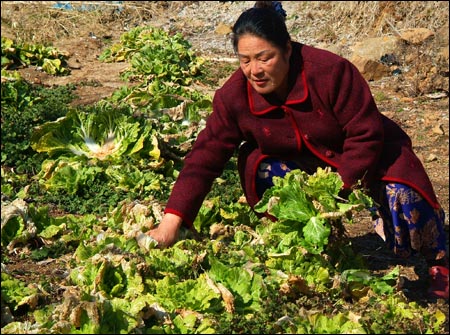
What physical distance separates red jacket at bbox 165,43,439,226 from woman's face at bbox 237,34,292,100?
12 centimetres

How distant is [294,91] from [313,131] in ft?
0.73

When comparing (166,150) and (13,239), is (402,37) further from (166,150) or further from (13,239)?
(13,239)

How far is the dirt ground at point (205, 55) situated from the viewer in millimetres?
4793

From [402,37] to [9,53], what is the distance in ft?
15.4

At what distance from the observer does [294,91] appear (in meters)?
3.96

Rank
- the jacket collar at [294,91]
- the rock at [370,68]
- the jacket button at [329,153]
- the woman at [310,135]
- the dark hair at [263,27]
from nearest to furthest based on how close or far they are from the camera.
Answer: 1. the dark hair at [263,27]
2. the woman at [310,135]
3. the jacket collar at [294,91]
4. the jacket button at [329,153]
5. the rock at [370,68]

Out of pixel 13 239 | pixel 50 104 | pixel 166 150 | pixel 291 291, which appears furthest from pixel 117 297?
pixel 50 104

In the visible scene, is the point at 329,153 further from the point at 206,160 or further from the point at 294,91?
the point at 206,160

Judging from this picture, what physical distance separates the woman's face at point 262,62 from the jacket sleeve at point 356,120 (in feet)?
0.81

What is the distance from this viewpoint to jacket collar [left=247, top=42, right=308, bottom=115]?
12.9 feet

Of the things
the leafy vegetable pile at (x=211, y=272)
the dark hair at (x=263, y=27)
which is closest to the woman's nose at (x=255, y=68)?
the dark hair at (x=263, y=27)

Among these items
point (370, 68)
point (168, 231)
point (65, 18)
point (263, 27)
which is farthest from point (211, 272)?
point (65, 18)

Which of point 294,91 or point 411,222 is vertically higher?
point 294,91

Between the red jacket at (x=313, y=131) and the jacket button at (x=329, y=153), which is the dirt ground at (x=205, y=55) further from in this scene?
the jacket button at (x=329, y=153)
